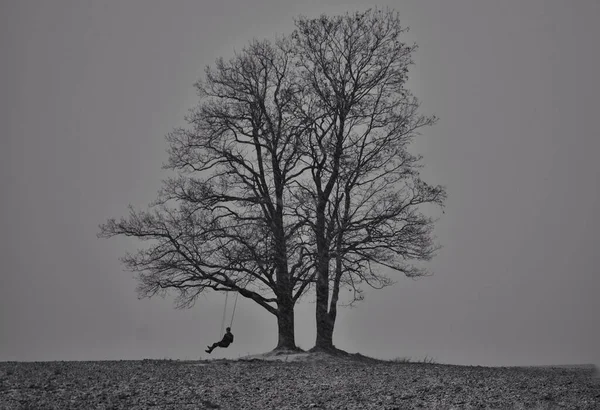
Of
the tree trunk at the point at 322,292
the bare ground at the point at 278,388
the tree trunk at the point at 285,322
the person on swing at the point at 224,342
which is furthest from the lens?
the tree trunk at the point at 285,322

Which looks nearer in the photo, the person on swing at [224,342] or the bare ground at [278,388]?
the bare ground at [278,388]

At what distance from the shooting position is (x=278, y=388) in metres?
17.6

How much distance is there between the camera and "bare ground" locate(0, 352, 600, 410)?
1562 centimetres

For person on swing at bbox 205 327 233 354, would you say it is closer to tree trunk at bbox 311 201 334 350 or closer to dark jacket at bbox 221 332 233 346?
dark jacket at bbox 221 332 233 346

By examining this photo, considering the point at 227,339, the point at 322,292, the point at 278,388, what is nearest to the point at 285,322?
the point at 322,292

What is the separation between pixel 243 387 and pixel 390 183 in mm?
12247

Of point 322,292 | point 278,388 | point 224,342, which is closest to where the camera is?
point 278,388

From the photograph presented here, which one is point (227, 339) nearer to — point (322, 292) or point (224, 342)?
point (224, 342)

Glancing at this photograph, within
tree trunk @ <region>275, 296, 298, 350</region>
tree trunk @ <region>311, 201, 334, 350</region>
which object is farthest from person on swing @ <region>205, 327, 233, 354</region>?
tree trunk @ <region>311, 201, 334, 350</region>

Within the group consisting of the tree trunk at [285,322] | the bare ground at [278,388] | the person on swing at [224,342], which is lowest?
the bare ground at [278,388]

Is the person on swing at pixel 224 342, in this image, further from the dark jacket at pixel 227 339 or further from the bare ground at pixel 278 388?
the bare ground at pixel 278 388

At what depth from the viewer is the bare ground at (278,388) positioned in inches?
615

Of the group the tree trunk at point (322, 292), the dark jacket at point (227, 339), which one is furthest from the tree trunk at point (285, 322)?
the dark jacket at point (227, 339)

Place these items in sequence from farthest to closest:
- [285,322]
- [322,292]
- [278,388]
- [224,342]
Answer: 1. [285,322]
2. [322,292]
3. [224,342]
4. [278,388]
